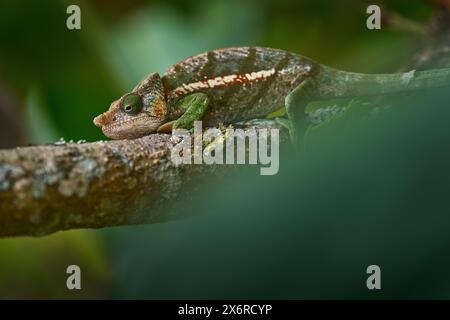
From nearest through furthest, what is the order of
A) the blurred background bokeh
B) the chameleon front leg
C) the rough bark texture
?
the blurred background bokeh < the rough bark texture < the chameleon front leg

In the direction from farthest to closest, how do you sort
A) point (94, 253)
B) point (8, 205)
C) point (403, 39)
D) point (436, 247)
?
point (403, 39) < point (94, 253) < point (8, 205) < point (436, 247)

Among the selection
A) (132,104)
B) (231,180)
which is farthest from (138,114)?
(231,180)

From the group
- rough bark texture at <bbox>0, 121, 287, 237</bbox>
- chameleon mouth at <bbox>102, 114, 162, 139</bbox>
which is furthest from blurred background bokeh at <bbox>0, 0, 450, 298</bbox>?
chameleon mouth at <bbox>102, 114, 162, 139</bbox>

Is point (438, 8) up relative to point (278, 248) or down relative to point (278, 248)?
up

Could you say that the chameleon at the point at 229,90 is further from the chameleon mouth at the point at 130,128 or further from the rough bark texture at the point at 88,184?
the rough bark texture at the point at 88,184

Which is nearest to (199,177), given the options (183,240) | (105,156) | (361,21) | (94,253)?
(105,156)

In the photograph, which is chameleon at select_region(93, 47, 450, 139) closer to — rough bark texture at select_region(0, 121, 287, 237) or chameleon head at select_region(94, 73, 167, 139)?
chameleon head at select_region(94, 73, 167, 139)

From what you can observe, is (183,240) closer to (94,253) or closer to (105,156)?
(105,156)
